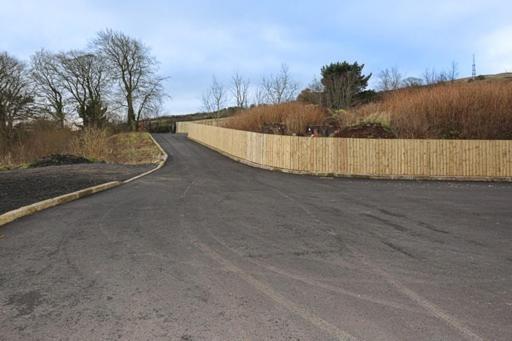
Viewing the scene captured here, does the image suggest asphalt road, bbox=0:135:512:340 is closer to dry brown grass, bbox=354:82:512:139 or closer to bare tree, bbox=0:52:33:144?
dry brown grass, bbox=354:82:512:139

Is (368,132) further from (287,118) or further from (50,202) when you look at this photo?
(50,202)

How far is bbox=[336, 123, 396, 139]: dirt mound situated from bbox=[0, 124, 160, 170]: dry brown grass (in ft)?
46.2

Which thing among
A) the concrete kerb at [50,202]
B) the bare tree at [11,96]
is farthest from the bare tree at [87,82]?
the concrete kerb at [50,202]

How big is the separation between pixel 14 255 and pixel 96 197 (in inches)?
253

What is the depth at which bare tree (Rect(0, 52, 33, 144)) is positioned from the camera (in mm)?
42312

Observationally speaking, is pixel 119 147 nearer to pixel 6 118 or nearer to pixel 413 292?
pixel 6 118

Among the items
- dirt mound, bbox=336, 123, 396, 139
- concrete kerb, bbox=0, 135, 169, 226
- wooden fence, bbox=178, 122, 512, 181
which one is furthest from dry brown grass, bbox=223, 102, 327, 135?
concrete kerb, bbox=0, 135, 169, 226

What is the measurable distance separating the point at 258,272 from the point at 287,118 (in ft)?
73.0

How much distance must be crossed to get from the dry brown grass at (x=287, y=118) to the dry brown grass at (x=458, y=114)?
4.91 meters

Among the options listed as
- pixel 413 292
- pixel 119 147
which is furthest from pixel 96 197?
pixel 119 147

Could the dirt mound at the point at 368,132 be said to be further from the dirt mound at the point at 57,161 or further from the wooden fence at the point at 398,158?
the dirt mound at the point at 57,161

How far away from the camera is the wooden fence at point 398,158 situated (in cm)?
1834

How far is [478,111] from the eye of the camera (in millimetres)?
20344

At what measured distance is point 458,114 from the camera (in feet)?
68.3
